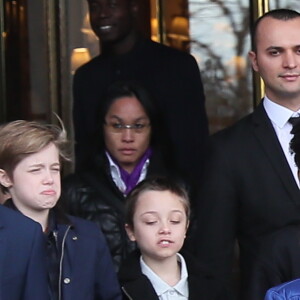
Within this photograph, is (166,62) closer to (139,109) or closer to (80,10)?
(80,10)

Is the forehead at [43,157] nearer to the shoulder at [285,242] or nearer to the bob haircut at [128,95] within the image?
the shoulder at [285,242]

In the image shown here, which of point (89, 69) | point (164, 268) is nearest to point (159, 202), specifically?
point (164, 268)

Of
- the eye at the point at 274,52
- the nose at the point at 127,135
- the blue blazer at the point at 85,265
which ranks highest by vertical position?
the eye at the point at 274,52

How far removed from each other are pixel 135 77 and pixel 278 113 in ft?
5.24

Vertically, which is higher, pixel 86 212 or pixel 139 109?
pixel 139 109

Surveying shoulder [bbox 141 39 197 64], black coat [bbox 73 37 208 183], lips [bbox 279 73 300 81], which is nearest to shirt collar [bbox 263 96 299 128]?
lips [bbox 279 73 300 81]

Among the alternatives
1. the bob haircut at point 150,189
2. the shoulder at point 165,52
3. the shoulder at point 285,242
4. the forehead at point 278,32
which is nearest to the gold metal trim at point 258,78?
the shoulder at point 165,52

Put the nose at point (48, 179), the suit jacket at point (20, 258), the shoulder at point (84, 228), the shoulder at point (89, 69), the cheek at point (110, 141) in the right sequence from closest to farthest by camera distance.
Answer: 1. the suit jacket at point (20, 258)
2. the nose at point (48, 179)
3. the shoulder at point (84, 228)
4. the cheek at point (110, 141)
5. the shoulder at point (89, 69)

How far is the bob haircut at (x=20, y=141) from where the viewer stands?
394 cm

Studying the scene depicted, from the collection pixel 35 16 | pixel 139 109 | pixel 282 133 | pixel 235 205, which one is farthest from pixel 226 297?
pixel 35 16

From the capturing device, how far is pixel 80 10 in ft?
20.0

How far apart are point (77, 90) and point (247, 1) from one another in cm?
120

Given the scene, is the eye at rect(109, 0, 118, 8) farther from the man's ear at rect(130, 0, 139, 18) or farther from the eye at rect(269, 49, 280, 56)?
the eye at rect(269, 49, 280, 56)

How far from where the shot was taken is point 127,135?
493 cm
